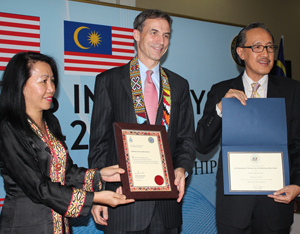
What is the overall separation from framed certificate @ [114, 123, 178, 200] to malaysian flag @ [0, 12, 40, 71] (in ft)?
6.39

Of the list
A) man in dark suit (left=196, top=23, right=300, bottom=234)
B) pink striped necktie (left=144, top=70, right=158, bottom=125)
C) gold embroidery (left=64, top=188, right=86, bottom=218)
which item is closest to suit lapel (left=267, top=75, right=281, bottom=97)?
man in dark suit (left=196, top=23, right=300, bottom=234)

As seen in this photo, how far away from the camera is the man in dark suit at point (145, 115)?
188cm

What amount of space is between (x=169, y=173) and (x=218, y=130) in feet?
2.04

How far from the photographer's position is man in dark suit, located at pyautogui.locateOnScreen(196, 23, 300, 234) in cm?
195

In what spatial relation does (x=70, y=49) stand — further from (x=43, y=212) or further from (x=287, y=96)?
(x=287, y=96)

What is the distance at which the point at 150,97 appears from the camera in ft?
6.71

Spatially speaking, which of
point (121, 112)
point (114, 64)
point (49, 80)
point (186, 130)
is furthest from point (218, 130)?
point (114, 64)

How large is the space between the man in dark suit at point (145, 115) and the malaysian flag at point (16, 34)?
57.1 inches

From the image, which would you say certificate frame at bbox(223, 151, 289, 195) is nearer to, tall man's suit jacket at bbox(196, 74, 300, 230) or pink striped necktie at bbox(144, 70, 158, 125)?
tall man's suit jacket at bbox(196, 74, 300, 230)

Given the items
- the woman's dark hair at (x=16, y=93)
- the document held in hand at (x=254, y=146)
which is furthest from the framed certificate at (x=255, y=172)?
the woman's dark hair at (x=16, y=93)

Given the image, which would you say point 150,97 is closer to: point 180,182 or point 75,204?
point 180,182

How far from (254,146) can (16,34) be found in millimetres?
2614

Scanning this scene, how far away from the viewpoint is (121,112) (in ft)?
6.50

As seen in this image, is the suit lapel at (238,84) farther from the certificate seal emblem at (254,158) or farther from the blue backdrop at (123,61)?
the blue backdrop at (123,61)
